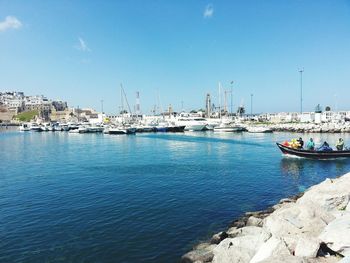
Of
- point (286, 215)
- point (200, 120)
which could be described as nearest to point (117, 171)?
point (286, 215)

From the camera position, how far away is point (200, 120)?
11562 centimetres

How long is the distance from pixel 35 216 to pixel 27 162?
87.1 ft

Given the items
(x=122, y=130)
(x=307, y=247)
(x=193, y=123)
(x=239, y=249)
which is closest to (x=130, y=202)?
(x=239, y=249)

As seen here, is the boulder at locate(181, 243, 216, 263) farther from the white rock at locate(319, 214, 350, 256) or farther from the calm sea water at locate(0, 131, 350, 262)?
the white rock at locate(319, 214, 350, 256)

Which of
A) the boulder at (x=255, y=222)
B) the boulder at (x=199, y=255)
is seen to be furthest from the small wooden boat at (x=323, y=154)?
the boulder at (x=199, y=255)

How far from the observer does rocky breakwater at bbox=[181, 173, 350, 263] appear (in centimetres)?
888

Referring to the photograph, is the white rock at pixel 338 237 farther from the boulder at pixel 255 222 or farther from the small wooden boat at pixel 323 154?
the small wooden boat at pixel 323 154

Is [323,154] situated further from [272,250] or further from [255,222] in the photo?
[272,250]

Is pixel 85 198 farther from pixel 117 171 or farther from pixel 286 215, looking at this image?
pixel 286 215

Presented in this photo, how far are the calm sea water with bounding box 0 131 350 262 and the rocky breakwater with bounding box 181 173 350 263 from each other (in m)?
1.80

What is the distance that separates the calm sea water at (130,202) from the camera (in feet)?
46.4

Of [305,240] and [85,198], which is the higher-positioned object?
[305,240]

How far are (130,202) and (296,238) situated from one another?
13.2 meters

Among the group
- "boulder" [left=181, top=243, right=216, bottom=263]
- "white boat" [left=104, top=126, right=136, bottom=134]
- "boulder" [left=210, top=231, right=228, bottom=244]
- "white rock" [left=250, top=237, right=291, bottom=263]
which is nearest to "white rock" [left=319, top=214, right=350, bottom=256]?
"white rock" [left=250, top=237, right=291, bottom=263]
